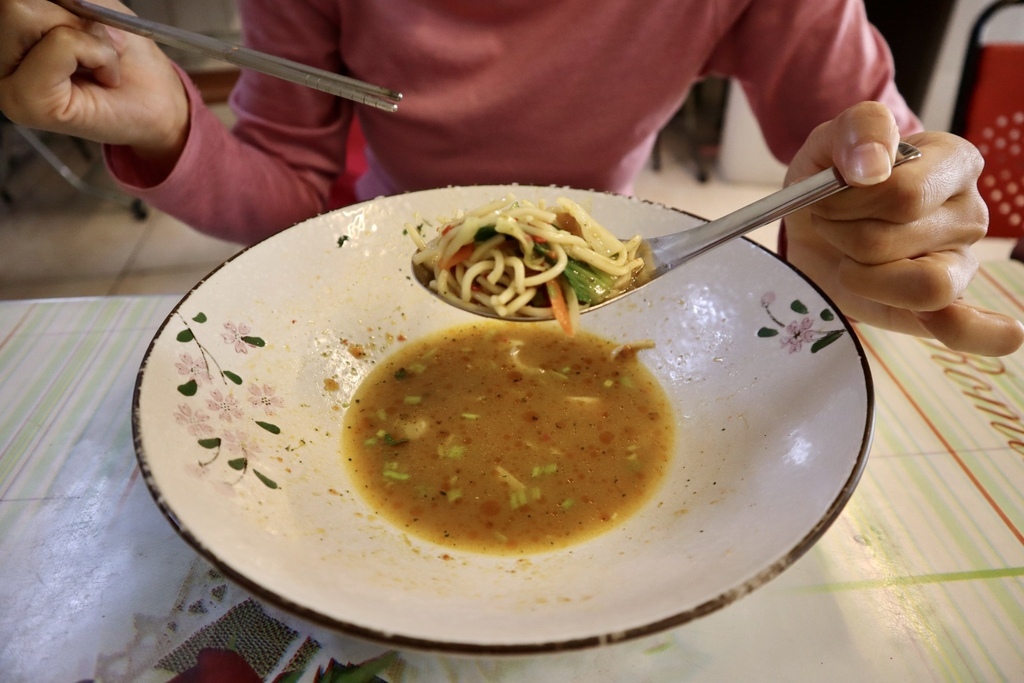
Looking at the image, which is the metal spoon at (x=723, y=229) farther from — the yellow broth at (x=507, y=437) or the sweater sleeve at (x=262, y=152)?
the sweater sleeve at (x=262, y=152)

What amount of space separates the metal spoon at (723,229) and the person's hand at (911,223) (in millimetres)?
29

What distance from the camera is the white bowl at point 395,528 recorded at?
0.65 m

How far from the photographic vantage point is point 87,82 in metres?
1.10

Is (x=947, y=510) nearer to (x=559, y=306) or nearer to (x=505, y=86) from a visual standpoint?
(x=559, y=306)

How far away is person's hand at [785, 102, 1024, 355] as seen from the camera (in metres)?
0.87

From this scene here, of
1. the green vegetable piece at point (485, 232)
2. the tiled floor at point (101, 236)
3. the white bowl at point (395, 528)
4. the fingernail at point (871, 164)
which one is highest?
the fingernail at point (871, 164)

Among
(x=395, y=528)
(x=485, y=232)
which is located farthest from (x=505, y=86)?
(x=395, y=528)

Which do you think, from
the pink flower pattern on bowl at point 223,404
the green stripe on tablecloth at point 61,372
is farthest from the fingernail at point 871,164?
the green stripe on tablecloth at point 61,372

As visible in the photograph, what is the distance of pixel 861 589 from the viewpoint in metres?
0.84

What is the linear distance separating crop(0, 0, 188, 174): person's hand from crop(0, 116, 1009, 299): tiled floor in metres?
2.11

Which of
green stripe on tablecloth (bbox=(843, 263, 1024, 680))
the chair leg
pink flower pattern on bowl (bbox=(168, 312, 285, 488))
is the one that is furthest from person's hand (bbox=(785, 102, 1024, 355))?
the chair leg

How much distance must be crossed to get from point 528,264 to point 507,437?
30cm

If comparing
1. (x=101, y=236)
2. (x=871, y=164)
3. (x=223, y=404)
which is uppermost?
(x=871, y=164)

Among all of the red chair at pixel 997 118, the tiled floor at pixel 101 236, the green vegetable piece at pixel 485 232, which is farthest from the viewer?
the tiled floor at pixel 101 236
